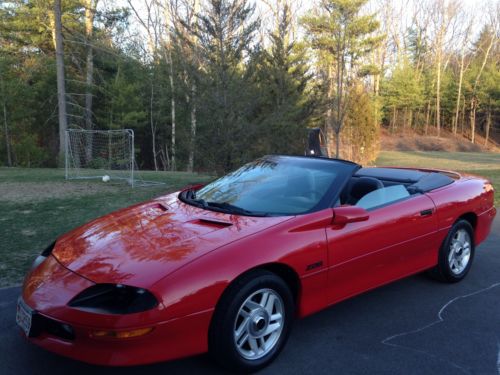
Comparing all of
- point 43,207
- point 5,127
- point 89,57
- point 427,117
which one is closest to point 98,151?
point 43,207

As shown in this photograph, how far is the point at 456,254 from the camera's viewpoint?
4.75 m

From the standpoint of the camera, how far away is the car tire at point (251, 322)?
Result: 279 centimetres

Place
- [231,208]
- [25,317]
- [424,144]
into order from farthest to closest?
[424,144]
[231,208]
[25,317]

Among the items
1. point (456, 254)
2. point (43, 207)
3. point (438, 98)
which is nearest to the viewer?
point (456, 254)

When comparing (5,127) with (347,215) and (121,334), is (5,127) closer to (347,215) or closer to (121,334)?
(347,215)

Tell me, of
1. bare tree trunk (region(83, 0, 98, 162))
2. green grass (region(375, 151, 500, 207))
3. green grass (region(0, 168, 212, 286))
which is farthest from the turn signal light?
bare tree trunk (region(83, 0, 98, 162))

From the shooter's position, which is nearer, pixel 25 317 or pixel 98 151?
pixel 25 317

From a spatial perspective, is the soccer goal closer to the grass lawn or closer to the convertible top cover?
the grass lawn

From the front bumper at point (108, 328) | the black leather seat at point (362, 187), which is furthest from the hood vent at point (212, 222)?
the black leather seat at point (362, 187)

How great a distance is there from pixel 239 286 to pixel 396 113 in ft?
188

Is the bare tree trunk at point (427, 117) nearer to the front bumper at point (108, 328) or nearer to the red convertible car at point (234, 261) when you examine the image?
the red convertible car at point (234, 261)

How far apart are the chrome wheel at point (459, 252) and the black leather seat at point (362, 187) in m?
1.09

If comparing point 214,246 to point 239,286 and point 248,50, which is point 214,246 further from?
point 248,50

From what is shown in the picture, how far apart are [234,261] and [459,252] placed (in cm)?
294
